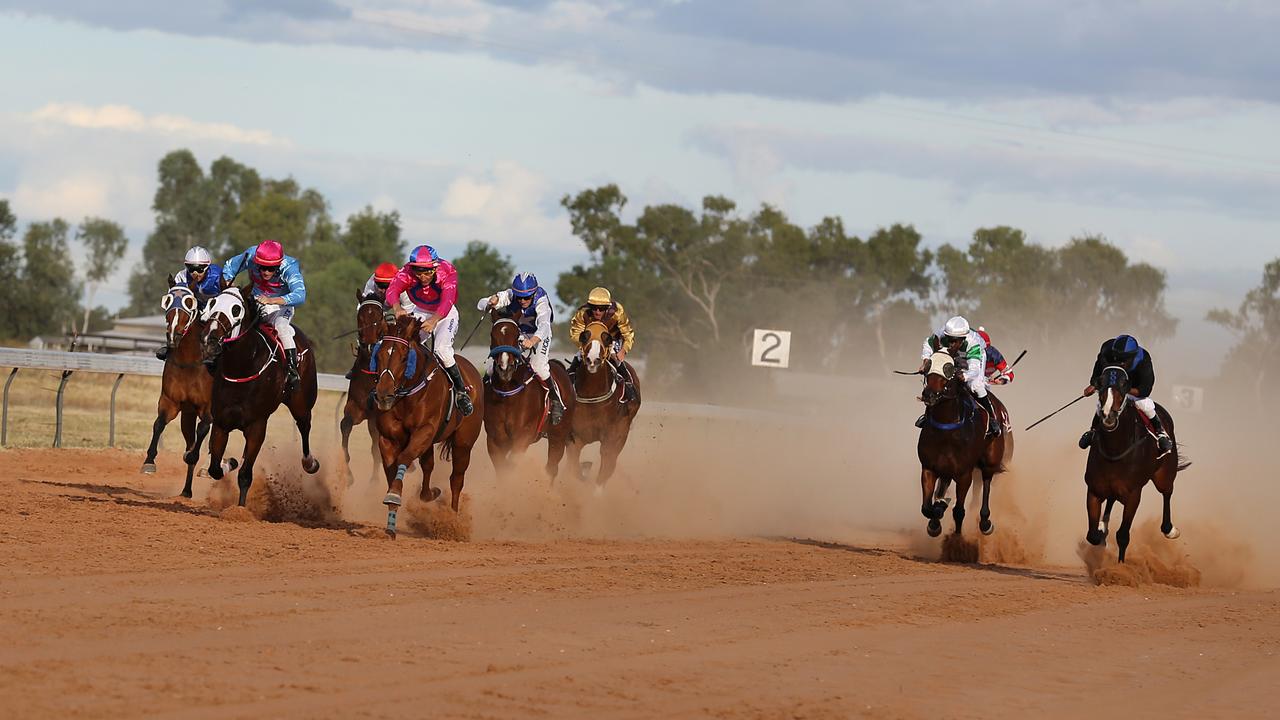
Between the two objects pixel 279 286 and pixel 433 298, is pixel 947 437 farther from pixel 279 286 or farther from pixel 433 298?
pixel 279 286

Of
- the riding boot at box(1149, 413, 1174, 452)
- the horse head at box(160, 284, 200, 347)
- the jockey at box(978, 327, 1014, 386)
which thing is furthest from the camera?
the jockey at box(978, 327, 1014, 386)

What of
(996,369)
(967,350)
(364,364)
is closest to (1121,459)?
(967,350)

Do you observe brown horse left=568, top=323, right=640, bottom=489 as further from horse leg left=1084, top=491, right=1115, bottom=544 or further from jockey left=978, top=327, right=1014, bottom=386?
horse leg left=1084, top=491, right=1115, bottom=544

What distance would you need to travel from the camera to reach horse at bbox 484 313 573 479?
17.0 meters

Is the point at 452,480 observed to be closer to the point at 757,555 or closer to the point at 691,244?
the point at 757,555

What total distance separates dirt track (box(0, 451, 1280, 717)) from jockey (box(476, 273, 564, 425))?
2.58m

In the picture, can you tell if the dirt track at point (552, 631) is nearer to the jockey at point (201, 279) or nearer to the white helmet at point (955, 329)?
the jockey at point (201, 279)

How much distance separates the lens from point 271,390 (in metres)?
15.4

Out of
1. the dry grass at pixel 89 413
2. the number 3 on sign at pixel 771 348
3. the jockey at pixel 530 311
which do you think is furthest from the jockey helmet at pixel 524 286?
the number 3 on sign at pixel 771 348

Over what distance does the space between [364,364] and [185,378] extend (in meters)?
2.32

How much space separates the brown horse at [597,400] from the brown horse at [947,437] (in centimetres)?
404

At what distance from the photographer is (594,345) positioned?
1891 cm

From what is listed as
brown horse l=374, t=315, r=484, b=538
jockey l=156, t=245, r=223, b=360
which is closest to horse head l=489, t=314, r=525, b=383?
brown horse l=374, t=315, r=484, b=538

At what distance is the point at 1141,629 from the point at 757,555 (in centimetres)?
454
